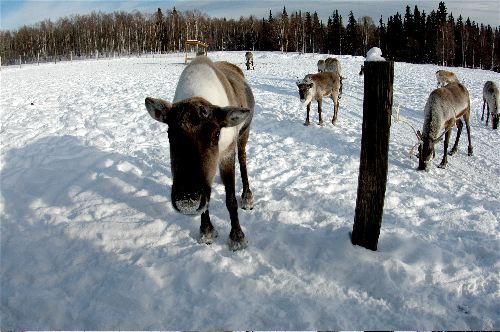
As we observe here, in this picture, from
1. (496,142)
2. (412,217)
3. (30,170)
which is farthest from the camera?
(496,142)

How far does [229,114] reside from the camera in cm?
309

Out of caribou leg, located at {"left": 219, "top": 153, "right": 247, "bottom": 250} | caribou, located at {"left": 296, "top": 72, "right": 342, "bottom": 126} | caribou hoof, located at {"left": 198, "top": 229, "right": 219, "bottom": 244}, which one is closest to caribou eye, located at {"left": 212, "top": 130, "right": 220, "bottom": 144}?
caribou leg, located at {"left": 219, "top": 153, "right": 247, "bottom": 250}

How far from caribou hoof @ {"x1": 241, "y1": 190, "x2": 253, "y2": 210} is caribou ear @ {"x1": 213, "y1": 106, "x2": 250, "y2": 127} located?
6.48ft

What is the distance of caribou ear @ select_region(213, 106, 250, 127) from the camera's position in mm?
3080

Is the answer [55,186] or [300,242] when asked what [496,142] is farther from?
[55,186]

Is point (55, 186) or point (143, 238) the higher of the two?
point (55, 186)

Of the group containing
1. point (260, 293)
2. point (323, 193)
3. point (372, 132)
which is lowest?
point (260, 293)

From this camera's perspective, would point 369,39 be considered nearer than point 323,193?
No

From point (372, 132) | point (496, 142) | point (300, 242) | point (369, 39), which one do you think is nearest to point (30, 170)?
point (300, 242)

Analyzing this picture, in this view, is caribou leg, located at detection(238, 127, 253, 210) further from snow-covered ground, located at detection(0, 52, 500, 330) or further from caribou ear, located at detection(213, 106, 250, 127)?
caribou ear, located at detection(213, 106, 250, 127)

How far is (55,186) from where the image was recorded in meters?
5.44

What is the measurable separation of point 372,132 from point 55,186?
15.2 feet

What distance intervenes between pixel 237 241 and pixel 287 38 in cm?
6103

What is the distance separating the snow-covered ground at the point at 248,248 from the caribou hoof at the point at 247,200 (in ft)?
0.39
